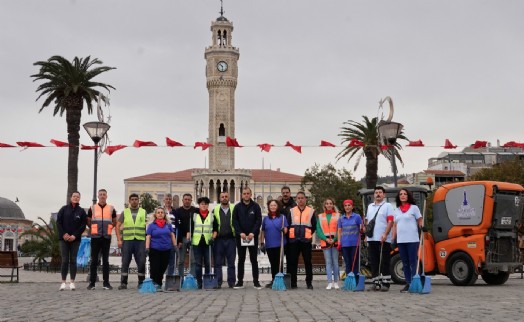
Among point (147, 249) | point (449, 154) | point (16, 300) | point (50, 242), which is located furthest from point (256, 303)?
point (449, 154)

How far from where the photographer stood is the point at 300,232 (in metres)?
14.6

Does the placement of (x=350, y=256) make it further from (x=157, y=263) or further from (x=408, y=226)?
(x=157, y=263)

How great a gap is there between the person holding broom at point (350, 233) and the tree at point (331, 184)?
48.1 m

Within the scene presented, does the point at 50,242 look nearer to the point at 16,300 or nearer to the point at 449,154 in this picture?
the point at 16,300

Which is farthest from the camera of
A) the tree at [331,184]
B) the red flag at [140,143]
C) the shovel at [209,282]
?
the tree at [331,184]

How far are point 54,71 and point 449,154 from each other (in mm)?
88655

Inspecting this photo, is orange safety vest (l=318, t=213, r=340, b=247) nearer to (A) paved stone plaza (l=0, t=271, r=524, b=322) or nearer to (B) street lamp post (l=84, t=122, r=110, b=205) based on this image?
(A) paved stone plaza (l=0, t=271, r=524, b=322)

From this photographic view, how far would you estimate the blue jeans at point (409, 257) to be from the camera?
1330cm

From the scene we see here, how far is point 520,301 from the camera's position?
10539mm

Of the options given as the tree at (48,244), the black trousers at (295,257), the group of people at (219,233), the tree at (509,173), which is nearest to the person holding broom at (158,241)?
the group of people at (219,233)

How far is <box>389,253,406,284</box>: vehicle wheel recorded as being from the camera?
17172mm

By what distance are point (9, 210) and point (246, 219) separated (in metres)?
93.9

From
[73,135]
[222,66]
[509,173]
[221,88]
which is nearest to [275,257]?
[73,135]

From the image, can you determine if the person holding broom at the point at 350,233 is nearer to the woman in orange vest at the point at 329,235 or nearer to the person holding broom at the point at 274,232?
the woman in orange vest at the point at 329,235
